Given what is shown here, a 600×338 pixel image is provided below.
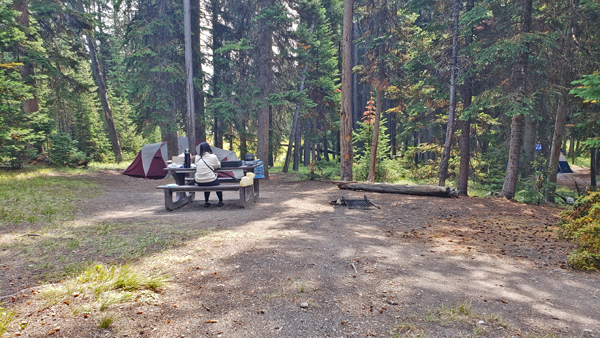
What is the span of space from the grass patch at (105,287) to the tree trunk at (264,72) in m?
13.3

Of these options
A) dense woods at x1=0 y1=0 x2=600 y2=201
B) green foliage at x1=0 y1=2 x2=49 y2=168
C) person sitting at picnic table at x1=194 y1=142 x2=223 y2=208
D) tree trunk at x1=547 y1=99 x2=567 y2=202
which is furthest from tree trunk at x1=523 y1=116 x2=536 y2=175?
green foliage at x1=0 y1=2 x2=49 y2=168

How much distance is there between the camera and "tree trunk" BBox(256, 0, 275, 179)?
53.4ft

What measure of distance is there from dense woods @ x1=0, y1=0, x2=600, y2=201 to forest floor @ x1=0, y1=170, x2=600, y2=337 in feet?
14.4

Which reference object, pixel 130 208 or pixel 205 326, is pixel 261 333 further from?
pixel 130 208

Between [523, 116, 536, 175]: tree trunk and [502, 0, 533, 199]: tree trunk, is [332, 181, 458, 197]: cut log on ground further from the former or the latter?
[523, 116, 536, 175]: tree trunk

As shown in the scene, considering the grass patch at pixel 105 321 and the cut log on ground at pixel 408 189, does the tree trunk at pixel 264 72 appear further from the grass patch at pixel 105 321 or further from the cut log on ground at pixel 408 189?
the grass patch at pixel 105 321

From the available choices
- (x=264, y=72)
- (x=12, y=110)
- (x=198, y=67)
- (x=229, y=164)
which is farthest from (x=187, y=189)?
(x=198, y=67)

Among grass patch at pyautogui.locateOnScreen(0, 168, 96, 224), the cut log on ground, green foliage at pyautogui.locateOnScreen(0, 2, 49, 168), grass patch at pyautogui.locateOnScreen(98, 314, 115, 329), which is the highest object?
green foliage at pyautogui.locateOnScreen(0, 2, 49, 168)

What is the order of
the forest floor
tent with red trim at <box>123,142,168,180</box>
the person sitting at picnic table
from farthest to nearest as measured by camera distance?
tent with red trim at <box>123,142,168,180</box>, the person sitting at picnic table, the forest floor

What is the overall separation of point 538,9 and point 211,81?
1675cm

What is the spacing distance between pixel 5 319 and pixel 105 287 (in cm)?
74

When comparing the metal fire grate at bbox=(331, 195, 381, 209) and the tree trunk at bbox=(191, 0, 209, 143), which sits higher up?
the tree trunk at bbox=(191, 0, 209, 143)

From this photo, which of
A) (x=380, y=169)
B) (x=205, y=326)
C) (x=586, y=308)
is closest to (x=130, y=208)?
(x=205, y=326)

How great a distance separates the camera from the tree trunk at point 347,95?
46.2ft
